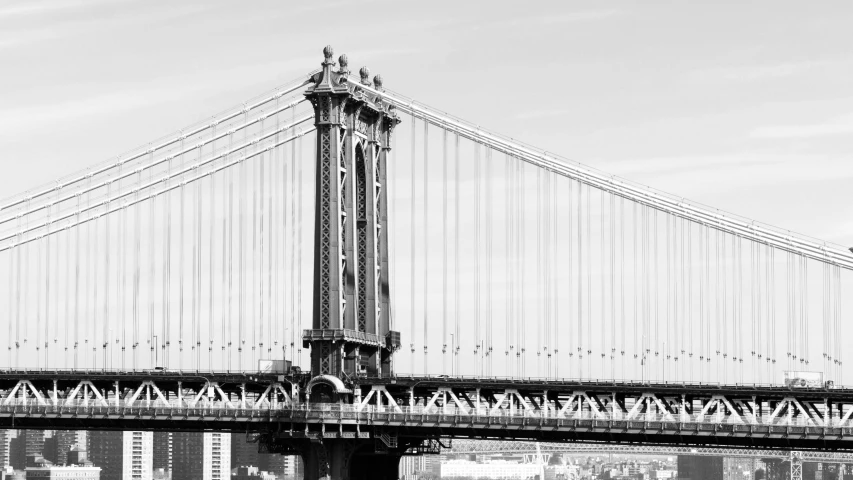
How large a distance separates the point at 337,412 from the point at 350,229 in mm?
14989

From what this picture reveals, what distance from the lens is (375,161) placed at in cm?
15450


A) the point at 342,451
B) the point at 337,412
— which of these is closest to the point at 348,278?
the point at 337,412

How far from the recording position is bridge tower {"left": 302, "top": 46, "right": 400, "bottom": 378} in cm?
14600

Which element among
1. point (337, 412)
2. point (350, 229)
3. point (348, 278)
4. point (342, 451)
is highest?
point (350, 229)

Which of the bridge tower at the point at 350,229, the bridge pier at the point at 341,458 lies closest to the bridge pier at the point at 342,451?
the bridge pier at the point at 341,458

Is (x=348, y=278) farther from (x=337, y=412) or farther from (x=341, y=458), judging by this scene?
(x=341, y=458)

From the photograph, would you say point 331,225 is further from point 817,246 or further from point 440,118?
point 817,246

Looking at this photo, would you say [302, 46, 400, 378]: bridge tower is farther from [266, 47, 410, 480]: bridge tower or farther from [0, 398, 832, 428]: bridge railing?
[0, 398, 832, 428]: bridge railing

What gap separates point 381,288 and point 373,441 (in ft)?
46.4

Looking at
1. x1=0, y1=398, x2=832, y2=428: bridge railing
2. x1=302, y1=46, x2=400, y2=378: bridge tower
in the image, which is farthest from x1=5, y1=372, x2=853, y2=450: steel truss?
x1=302, y1=46, x2=400, y2=378: bridge tower

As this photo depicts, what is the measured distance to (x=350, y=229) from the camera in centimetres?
14925

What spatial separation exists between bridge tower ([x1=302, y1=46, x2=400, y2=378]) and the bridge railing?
3385mm

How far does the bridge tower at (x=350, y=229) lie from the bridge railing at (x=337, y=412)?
3385mm

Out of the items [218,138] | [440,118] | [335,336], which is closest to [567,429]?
[335,336]
